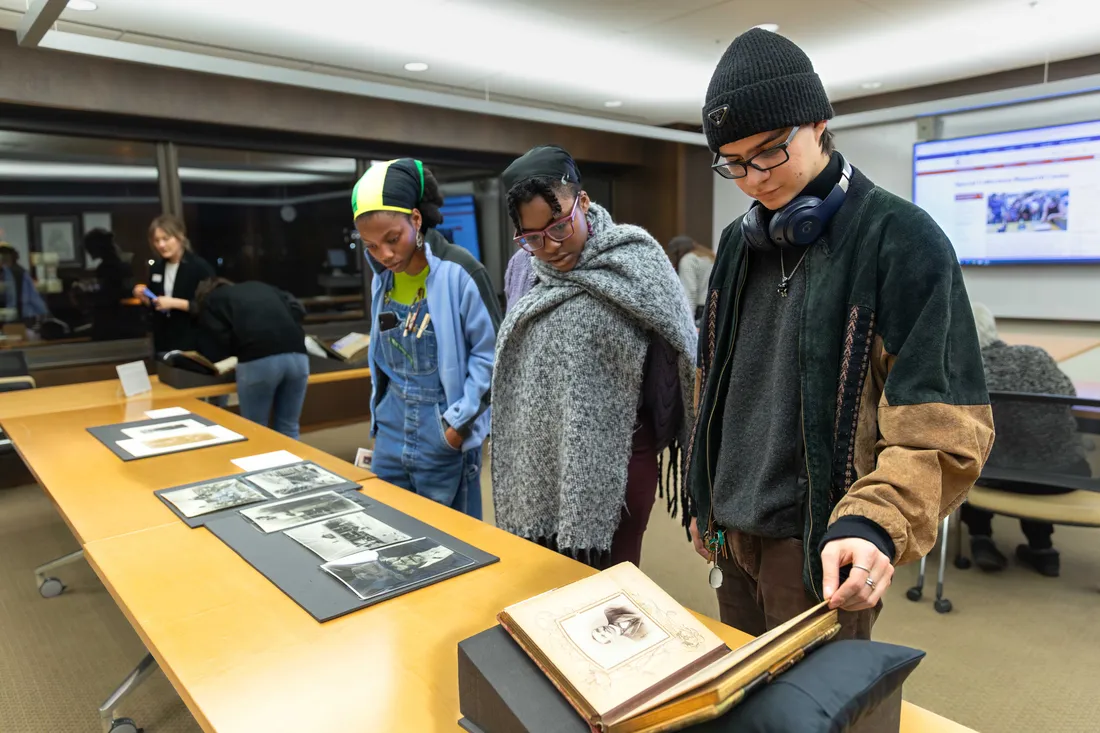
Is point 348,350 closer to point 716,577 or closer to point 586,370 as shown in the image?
point 586,370

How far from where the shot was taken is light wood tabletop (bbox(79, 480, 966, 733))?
2.95ft

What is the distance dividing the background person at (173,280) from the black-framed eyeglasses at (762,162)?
3493mm

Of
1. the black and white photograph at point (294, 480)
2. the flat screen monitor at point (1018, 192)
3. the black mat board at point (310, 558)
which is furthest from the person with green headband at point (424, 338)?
the flat screen monitor at point (1018, 192)

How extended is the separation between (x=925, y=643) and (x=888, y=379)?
1895 millimetres

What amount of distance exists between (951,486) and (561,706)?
559 mm

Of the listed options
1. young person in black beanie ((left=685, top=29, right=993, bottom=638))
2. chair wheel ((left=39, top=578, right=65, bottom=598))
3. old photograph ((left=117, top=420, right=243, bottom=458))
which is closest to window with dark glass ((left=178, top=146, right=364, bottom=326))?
chair wheel ((left=39, top=578, right=65, bottom=598))

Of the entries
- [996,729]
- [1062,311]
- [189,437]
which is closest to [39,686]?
[189,437]

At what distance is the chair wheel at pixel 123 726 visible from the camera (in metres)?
1.90

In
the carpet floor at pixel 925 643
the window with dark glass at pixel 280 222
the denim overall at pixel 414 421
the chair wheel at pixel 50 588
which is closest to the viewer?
the denim overall at pixel 414 421

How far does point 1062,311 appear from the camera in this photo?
A: 17.2ft

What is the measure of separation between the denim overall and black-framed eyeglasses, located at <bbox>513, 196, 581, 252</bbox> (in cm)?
50

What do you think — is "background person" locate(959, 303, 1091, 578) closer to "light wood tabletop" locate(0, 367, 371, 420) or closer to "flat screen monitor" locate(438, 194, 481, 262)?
"light wood tabletop" locate(0, 367, 371, 420)

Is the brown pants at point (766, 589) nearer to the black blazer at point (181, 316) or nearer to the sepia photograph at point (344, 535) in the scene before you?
the sepia photograph at point (344, 535)

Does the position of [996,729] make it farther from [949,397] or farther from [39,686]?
[39,686]
